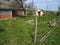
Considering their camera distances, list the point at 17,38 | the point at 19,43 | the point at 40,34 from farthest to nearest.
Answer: the point at 40,34, the point at 17,38, the point at 19,43

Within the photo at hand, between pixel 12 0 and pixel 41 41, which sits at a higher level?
pixel 12 0

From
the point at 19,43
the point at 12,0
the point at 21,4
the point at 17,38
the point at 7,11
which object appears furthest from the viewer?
the point at 12,0

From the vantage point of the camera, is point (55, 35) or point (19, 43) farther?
point (55, 35)

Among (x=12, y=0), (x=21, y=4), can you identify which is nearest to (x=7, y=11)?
(x=21, y=4)

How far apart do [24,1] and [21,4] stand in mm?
1797

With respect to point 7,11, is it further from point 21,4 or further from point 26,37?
point 26,37

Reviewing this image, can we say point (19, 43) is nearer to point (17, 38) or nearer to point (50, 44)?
point (17, 38)

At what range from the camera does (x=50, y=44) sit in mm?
12867

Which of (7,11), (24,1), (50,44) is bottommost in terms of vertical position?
(50,44)

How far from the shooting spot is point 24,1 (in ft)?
102

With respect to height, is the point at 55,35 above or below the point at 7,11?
below

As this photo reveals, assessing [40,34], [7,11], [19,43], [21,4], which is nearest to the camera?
Answer: [19,43]

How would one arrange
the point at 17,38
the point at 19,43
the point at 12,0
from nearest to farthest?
1. the point at 19,43
2. the point at 17,38
3. the point at 12,0

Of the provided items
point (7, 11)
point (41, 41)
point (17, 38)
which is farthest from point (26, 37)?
point (7, 11)
